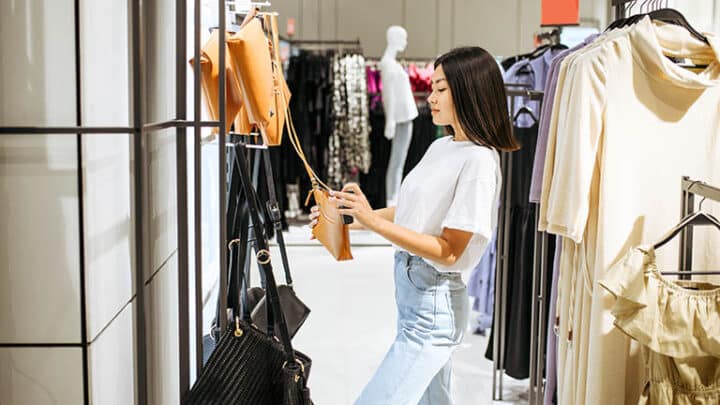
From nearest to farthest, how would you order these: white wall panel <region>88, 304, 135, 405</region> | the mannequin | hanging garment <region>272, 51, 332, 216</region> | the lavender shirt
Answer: white wall panel <region>88, 304, 135, 405</region> → the lavender shirt → the mannequin → hanging garment <region>272, 51, 332, 216</region>

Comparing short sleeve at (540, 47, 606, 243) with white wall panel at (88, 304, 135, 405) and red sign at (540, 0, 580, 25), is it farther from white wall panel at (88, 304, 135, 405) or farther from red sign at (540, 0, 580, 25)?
white wall panel at (88, 304, 135, 405)

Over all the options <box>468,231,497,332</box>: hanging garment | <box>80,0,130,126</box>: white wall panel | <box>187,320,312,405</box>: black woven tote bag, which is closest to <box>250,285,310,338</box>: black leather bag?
<box>187,320,312,405</box>: black woven tote bag

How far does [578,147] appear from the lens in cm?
214

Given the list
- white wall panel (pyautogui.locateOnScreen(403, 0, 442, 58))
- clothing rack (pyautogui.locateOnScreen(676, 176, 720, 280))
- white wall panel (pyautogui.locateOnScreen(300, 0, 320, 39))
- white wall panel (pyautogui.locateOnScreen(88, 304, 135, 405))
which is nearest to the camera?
white wall panel (pyautogui.locateOnScreen(88, 304, 135, 405))

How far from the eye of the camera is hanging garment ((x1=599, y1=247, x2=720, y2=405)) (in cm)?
170

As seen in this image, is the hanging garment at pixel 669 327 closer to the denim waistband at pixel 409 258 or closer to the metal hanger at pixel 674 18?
the denim waistband at pixel 409 258

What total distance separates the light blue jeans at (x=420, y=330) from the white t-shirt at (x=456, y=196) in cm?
6

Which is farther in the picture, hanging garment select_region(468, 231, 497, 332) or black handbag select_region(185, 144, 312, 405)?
hanging garment select_region(468, 231, 497, 332)

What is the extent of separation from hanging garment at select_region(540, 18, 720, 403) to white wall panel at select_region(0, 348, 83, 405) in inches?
52.6


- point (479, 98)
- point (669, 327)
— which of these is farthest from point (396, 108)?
point (669, 327)

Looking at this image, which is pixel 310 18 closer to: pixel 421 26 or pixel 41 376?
pixel 421 26

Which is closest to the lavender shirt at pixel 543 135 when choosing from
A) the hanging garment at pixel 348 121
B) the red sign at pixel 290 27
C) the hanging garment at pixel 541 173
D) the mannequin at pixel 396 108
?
the hanging garment at pixel 541 173

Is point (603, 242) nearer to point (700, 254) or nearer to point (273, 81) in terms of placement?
point (700, 254)

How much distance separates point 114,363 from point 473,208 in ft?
3.41
